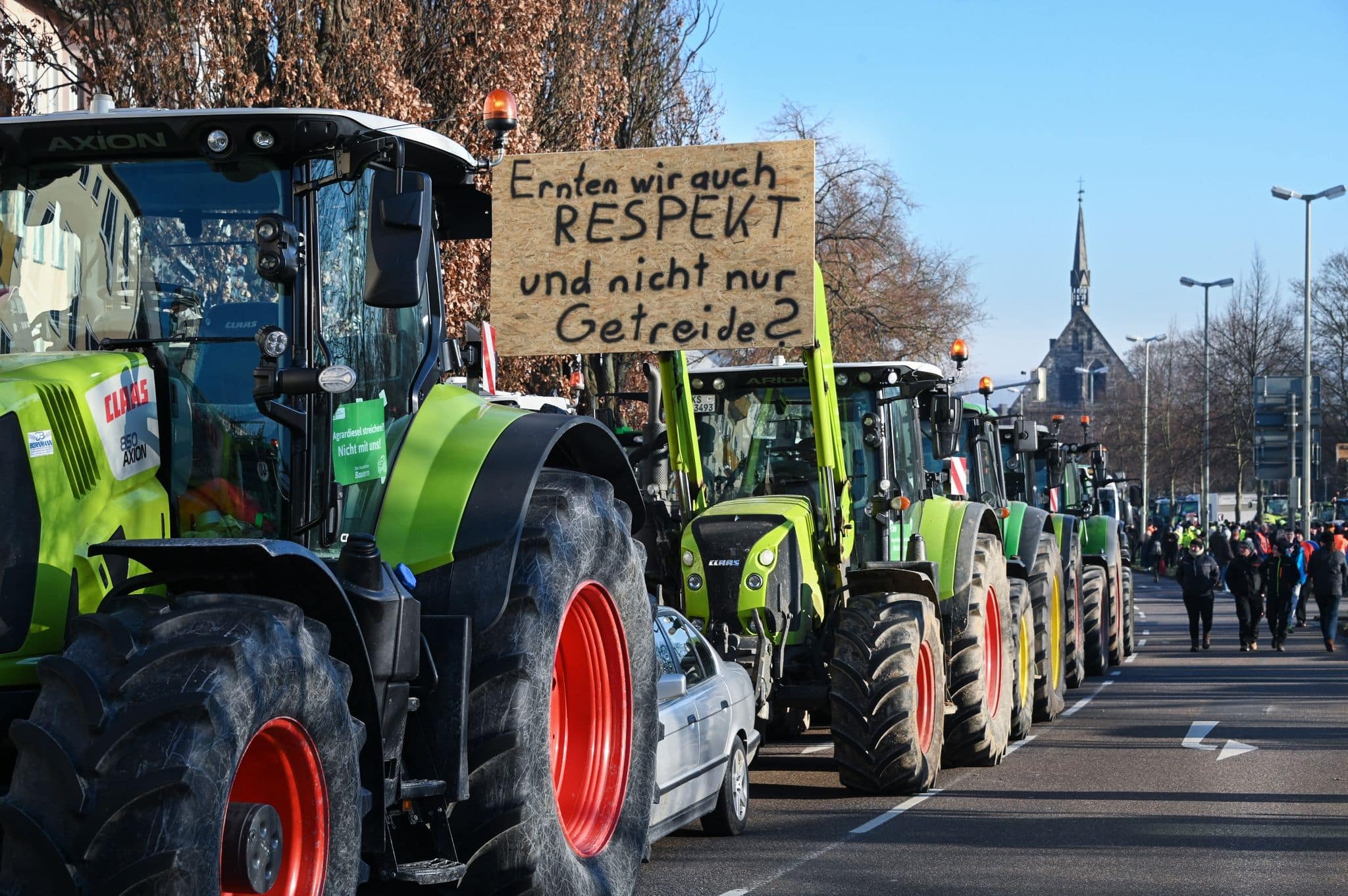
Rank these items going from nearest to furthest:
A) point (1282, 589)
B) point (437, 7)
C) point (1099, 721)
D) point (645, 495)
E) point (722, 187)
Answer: point (722, 187) → point (645, 495) → point (1099, 721) → point (437, 7) → point (1282, 589)

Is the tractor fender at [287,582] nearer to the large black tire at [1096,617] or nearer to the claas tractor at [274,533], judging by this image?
the claas tractor at [274,533]

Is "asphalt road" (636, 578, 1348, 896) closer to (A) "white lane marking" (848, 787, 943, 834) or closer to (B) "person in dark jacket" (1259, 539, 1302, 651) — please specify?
(A) "white lane marking" (848, 787, 943, 834)

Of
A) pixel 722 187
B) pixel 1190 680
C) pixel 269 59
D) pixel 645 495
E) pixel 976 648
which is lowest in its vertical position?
pixel 1190 680

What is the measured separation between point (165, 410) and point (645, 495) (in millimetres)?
6813

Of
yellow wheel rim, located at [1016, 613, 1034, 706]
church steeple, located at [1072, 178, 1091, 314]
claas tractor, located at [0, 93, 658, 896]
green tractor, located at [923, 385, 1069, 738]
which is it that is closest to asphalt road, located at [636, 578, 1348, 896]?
green tractor, located at [923, 385, 1069, 738]

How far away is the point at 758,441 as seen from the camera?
11867mm

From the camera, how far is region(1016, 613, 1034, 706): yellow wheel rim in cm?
1452

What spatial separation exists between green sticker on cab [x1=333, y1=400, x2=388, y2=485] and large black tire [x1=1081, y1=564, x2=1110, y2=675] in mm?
15309

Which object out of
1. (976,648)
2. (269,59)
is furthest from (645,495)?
(269,59)

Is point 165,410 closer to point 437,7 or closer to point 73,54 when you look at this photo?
point 73,54

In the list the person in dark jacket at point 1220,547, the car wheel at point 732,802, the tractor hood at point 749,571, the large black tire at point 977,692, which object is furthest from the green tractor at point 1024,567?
the person in dark jacket at point 1220,547

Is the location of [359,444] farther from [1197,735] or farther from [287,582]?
[1197,735]

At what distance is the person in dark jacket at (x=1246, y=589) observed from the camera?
81.6ft

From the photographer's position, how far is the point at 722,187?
347 inches
